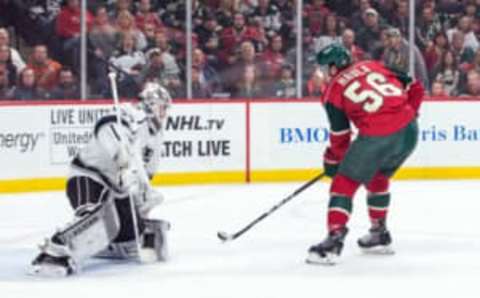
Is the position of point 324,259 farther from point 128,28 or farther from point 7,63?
point 128,28

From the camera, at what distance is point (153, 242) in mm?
5855

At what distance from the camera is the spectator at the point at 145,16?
34.1ft

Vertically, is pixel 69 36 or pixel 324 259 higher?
pixel 69 36

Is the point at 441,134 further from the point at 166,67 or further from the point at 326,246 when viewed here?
the point at 326,246

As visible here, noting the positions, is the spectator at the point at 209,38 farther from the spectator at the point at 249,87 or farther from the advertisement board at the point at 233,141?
the advertisement board at the point at 233,141

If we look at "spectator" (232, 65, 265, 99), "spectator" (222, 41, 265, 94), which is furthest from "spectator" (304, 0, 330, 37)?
"spectator" (232, 65, 265, 99)

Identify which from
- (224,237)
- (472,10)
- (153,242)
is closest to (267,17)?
(472,10)

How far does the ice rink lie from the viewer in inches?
205

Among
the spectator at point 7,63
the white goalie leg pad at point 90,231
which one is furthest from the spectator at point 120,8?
the white goalie leg pad at point 90,231

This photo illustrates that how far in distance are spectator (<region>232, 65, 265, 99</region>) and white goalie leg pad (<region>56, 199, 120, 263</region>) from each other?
4.81m

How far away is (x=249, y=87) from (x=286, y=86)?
13.0 inches

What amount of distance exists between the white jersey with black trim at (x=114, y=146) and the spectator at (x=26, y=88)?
148 inches

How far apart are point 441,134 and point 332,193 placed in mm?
4572

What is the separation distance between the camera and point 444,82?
11.1m
